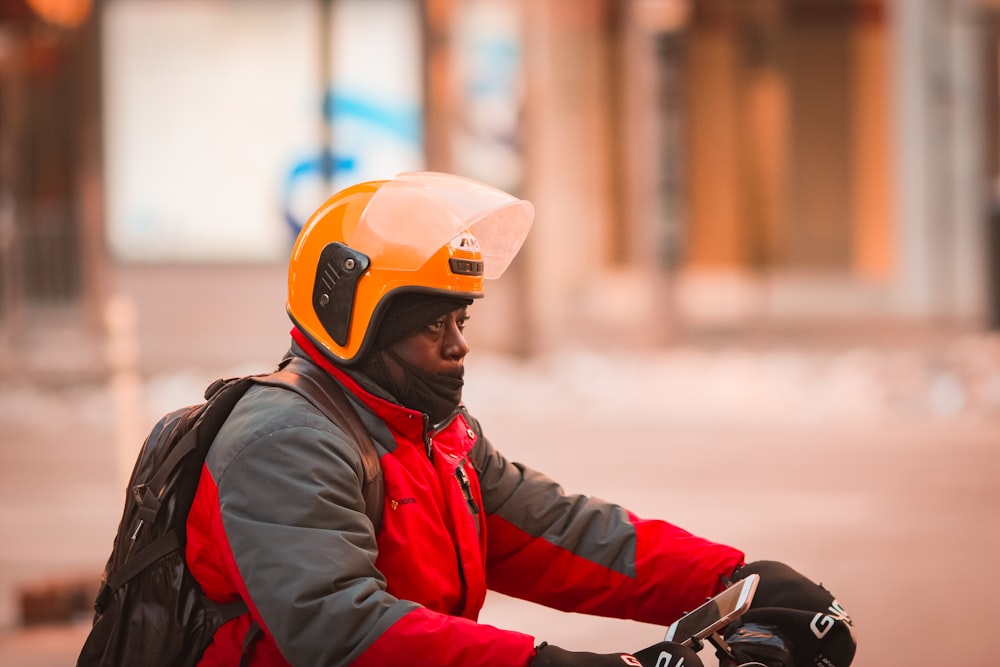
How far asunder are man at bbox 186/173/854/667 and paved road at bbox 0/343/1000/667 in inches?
89.0

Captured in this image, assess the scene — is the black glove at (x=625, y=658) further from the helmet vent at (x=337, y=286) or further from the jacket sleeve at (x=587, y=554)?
the helmet vent at (x=337, y=286)

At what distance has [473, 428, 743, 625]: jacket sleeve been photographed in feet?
9.89

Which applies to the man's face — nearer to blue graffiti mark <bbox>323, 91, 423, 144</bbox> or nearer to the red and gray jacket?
the red and gray jacket

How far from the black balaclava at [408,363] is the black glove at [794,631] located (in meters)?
0.68

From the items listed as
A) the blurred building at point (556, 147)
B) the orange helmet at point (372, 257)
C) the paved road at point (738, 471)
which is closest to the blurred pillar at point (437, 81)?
the blurred building at point (556, 147)

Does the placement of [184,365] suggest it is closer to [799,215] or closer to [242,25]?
[242,25]

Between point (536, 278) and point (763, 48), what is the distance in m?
7.76

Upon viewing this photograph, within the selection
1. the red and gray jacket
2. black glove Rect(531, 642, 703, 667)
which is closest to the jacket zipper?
the red and gray jacket

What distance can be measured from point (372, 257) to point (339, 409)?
28 centimetres

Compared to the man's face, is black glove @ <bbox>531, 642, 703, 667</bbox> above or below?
below

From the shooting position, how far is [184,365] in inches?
550

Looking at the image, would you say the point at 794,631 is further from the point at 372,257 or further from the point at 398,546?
the point at 372,257

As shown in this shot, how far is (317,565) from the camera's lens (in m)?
2.39

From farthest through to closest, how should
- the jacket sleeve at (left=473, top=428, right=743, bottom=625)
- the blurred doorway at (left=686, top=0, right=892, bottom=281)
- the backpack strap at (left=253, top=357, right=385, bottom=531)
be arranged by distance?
1. the blurred doorway at (left=686, top=0, right=892, bottom=281)
2. the jacket sleeve at (left=473, top=428, right=743, bottom=625)
3. the backpack strap at (left=253, top=357, right=385, bottom=531)
